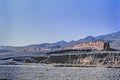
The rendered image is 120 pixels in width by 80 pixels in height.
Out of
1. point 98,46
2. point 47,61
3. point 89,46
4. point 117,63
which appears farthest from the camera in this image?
point 89,46

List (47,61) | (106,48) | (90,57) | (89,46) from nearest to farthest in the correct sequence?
(90,57), (47,61), (106,48), (89,46)

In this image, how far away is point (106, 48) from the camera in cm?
11262

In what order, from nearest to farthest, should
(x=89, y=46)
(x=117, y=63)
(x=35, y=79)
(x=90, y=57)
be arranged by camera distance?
(x=35, y=79), (x=117, y=63), (x=90, y=57), (x=89, y=46)

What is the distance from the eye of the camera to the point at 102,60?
92.8 m

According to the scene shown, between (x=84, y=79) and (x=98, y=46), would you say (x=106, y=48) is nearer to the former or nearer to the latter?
(x=98, y=46)

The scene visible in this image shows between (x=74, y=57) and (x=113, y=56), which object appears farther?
(x=74, y=57)

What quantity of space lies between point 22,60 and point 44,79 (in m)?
63.4

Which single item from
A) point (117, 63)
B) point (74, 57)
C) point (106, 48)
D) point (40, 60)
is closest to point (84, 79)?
point (117, 63)

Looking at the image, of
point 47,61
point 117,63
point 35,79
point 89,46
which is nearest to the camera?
point 35,79

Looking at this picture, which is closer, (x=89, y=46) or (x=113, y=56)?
(x=113, y=56)

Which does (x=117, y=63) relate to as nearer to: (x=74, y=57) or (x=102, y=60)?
(x=102, y=60)

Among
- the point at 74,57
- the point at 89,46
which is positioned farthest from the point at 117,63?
the point at 89,46

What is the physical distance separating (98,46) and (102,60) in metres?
28.9

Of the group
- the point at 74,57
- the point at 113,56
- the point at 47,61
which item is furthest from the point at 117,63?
the point at 47,61
